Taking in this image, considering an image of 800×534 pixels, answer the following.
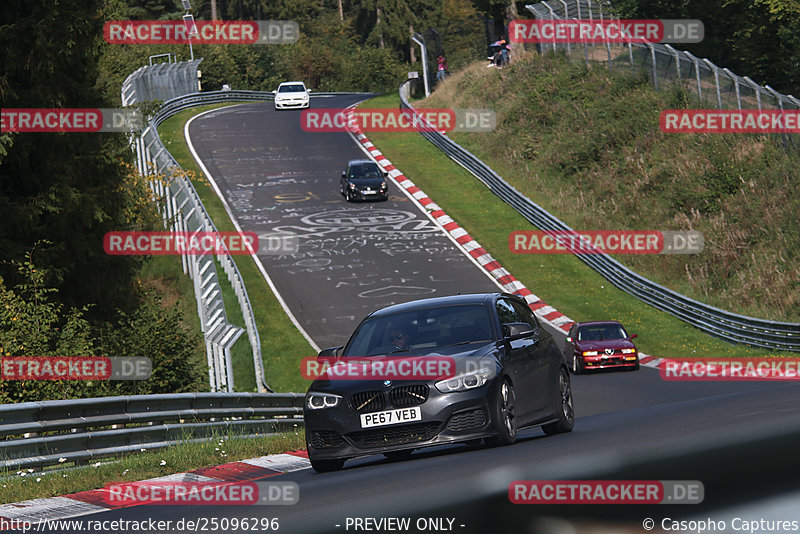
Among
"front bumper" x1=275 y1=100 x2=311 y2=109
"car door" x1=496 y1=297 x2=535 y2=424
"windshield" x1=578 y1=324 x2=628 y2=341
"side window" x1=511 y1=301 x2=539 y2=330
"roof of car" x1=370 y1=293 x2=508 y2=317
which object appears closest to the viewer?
"car door" x1=496 y1=297 x2=535 y2=424

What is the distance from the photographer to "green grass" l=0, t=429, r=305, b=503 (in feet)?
30.6

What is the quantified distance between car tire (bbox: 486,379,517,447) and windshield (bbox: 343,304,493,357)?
64 centimetres

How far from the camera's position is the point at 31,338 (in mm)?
16781

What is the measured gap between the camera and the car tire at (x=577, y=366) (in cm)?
2627

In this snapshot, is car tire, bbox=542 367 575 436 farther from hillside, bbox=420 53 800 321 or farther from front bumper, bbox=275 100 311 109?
front bumper, bbox=275 100 311 109

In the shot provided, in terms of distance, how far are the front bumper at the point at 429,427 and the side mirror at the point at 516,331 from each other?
0.89 metres

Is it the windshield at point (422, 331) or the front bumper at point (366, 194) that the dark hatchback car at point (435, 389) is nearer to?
the windshield at point (422, 331)

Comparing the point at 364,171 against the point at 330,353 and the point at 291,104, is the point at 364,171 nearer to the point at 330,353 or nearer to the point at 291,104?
the point at 291,104

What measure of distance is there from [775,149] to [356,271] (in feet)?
52.3

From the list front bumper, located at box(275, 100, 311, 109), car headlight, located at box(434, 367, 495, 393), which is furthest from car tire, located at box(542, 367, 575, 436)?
front bumper, located at box(275, 100, 311, 109)

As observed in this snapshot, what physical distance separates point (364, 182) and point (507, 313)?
33584 mm

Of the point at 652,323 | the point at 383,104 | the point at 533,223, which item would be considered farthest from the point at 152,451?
the point at 383,104

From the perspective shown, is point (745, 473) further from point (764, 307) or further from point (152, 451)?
point (764, 307)

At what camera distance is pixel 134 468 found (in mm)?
10516
